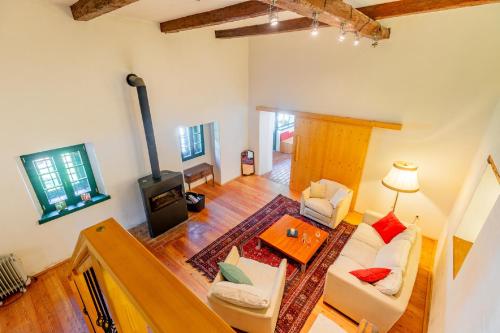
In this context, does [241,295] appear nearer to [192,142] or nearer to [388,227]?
[388,227]

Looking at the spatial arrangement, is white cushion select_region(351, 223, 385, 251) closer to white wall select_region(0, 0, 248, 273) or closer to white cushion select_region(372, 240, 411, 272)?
white cushion select_region(372, 240, 411, 272)

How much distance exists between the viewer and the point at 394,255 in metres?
3.09

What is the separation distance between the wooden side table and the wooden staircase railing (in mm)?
4436

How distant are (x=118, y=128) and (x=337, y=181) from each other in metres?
4.71

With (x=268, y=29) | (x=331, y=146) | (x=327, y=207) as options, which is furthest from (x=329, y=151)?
(x=268, y=29)

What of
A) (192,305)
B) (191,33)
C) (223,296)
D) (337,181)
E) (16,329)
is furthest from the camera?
(337,181)

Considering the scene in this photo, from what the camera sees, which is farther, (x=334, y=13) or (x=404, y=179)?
(x=404, y=179)

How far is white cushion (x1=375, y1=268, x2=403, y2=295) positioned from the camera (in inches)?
104

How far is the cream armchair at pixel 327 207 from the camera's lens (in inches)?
185

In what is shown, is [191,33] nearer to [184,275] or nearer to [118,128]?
[118,128]

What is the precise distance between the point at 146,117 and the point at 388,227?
4.57 meters

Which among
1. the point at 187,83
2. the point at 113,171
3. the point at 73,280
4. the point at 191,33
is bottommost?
the point at 113,171

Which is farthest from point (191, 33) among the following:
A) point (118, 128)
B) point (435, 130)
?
point (435, 130)

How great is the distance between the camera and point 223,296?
8.64 feet
